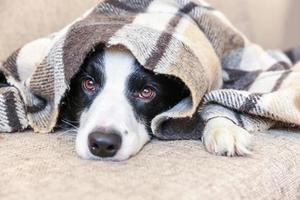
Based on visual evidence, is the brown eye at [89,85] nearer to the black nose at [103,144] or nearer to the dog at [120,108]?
the dog at [120,108]

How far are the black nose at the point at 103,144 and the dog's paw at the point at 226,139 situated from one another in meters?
0.18

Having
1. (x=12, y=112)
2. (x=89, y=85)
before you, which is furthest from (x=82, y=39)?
(x=12, y=112)

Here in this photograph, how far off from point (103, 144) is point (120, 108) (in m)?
0.11

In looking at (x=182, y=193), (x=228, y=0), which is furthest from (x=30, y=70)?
(x=228, y=0)

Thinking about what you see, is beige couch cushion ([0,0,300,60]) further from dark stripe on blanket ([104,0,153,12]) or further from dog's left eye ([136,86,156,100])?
dog's left eye ([136,86,156,100])

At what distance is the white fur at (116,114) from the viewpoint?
3.50 feet

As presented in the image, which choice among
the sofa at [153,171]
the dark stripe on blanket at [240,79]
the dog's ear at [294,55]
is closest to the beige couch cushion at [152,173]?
the sofa at [153,171]

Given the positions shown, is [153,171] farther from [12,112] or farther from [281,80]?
[281,80]

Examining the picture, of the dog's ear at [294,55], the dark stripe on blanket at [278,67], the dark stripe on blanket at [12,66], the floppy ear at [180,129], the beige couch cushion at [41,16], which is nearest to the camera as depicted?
the floppy ear at [180,129]

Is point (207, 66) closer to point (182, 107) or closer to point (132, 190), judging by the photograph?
point (182, 107)

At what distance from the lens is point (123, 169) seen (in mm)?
958

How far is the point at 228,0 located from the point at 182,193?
1.27m

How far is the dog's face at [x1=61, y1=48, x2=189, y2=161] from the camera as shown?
3.48ft

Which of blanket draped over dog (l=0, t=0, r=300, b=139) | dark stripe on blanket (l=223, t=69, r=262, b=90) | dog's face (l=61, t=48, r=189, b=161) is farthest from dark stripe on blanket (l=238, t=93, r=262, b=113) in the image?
dark stripe on blanket (l=223, t=69, r=262, b=90)
